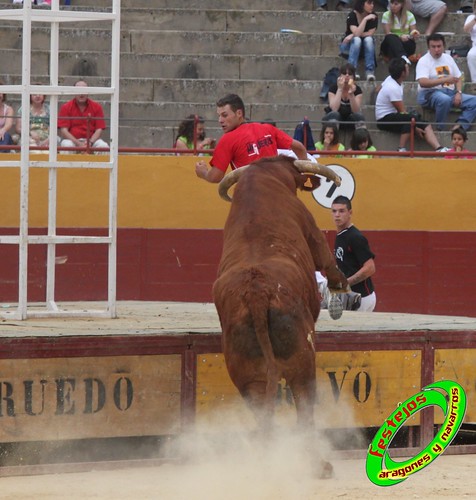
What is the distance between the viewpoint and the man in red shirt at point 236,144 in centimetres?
752

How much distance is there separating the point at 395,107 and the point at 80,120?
3.86m

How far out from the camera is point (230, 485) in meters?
6.44

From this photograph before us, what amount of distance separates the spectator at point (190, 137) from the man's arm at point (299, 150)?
18.7 ft

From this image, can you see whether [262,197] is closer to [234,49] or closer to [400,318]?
Answer: [400,318]

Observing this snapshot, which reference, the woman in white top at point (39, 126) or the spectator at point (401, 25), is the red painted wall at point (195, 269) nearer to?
the woman in white top at point (39, 126)

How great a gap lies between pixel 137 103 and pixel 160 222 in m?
2.26

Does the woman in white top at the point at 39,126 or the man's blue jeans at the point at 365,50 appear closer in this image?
the woman in white top at the point at 39,126

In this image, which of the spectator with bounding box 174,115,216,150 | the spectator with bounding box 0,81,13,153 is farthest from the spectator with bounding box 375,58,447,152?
the spectator with bounding box 0,81,13,153

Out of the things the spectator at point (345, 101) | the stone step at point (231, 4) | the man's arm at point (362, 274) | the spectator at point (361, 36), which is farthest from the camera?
the stone step at point (231, 4)

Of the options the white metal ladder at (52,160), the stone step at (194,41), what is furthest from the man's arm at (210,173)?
the stone step at (194,41)

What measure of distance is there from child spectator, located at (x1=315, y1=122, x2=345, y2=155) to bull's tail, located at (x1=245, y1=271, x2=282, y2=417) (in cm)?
786

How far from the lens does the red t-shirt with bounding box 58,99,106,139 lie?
528 inches

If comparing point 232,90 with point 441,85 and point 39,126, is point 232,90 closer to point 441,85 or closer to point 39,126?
point 441,85

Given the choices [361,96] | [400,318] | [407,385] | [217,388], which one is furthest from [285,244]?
[361,96]
